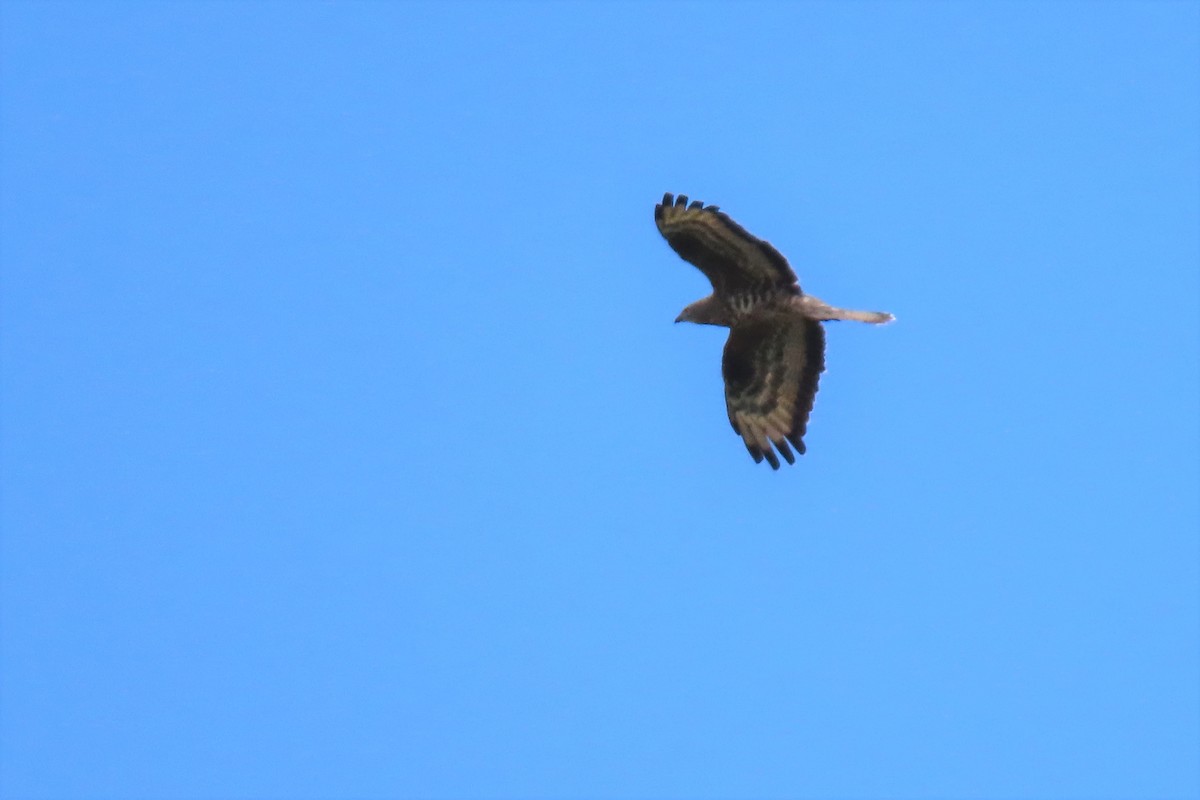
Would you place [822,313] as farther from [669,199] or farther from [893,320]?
[669,199]

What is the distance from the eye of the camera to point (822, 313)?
1366cm

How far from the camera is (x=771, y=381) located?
14.6m

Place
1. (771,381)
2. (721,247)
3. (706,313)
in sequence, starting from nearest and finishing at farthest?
(721,247), (706,313), (771,381)

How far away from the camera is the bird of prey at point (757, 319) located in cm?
1366

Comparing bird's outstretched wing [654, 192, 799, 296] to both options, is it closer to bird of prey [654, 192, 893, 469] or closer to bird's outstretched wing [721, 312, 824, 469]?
bird of prey [654, 192, 893, 469]

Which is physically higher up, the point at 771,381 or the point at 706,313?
the point at 706,313

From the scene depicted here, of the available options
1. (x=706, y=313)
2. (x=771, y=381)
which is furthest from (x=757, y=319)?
(x=771, y=381)

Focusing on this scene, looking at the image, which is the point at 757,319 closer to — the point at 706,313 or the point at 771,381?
the point at 706,313

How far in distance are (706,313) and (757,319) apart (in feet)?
1.38

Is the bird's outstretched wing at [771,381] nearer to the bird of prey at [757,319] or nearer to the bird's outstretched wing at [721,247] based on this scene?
the bird of prey at [757,319]

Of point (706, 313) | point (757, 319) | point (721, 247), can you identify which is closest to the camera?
point (721, 247)

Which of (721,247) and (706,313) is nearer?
(721,247)

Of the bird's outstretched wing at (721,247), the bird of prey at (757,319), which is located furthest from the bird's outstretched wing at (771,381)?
the bird's outstretched wing at (721,247)

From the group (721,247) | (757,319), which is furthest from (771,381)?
(721,247)
